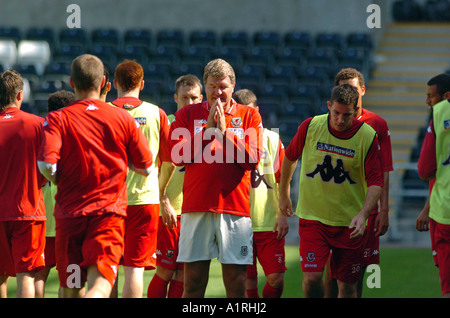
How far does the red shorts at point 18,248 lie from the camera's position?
5.62 metres

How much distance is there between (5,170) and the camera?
18.6ft

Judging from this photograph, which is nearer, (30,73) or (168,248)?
(168,248)

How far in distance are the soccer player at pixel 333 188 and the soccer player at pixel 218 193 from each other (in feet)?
2.84

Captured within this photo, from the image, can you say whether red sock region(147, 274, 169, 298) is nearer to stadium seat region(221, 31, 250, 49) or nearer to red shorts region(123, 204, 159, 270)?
red shorts region(123, 204, 159, 270)

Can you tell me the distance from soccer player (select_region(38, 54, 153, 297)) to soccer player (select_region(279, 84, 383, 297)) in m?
1.83

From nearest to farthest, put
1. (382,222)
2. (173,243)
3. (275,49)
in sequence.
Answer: (382,222) → (173,243) → (275,49)

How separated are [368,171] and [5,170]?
2934 millimetres

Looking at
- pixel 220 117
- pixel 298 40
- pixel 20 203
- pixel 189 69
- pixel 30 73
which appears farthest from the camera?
pixel 298 40

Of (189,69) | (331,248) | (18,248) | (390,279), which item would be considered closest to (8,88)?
(18,248)

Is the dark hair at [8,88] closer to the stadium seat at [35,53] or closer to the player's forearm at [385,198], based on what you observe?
the player's forearm at [385,198]

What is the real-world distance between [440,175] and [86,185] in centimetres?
270

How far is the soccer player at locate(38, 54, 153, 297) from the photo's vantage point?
4.86 m

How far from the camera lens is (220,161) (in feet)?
17.8

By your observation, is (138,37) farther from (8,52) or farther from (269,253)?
(269,253)
